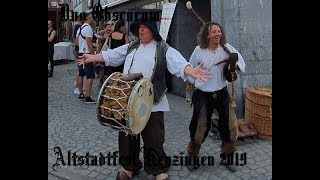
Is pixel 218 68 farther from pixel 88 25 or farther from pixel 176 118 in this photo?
pixel 88 25

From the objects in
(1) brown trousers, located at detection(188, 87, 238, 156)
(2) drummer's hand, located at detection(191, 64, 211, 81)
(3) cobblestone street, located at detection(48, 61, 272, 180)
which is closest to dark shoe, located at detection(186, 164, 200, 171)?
(3) cobblestone street, located at detection(48, 61, 272, 180)

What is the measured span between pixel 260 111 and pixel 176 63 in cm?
201

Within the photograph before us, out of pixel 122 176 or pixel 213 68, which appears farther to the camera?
pixel 213 68

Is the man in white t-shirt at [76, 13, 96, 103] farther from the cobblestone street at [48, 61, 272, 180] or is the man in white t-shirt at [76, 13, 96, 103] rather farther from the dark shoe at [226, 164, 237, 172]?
the dark shoe at [226, 164, 237, 172]

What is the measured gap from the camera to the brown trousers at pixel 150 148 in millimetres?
3582

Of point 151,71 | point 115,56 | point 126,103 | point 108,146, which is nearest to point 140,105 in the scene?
point 126,103

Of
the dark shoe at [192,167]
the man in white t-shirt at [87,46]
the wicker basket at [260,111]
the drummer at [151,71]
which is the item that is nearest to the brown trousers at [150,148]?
the drummer at [151,71]

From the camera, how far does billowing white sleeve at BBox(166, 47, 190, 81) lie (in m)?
3.46

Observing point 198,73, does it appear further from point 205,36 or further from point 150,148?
point 150,148

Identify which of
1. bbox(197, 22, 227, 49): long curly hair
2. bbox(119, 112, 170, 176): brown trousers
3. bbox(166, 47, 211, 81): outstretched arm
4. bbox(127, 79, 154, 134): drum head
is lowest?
bbox(119, 112, 170, 176): brown trousers

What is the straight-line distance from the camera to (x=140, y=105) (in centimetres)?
319

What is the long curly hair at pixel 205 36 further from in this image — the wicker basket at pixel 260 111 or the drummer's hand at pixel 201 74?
the wicker basket at pixel 260 111

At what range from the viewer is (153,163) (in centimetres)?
369

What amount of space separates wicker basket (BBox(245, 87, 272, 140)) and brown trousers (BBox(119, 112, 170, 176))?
1828mm
